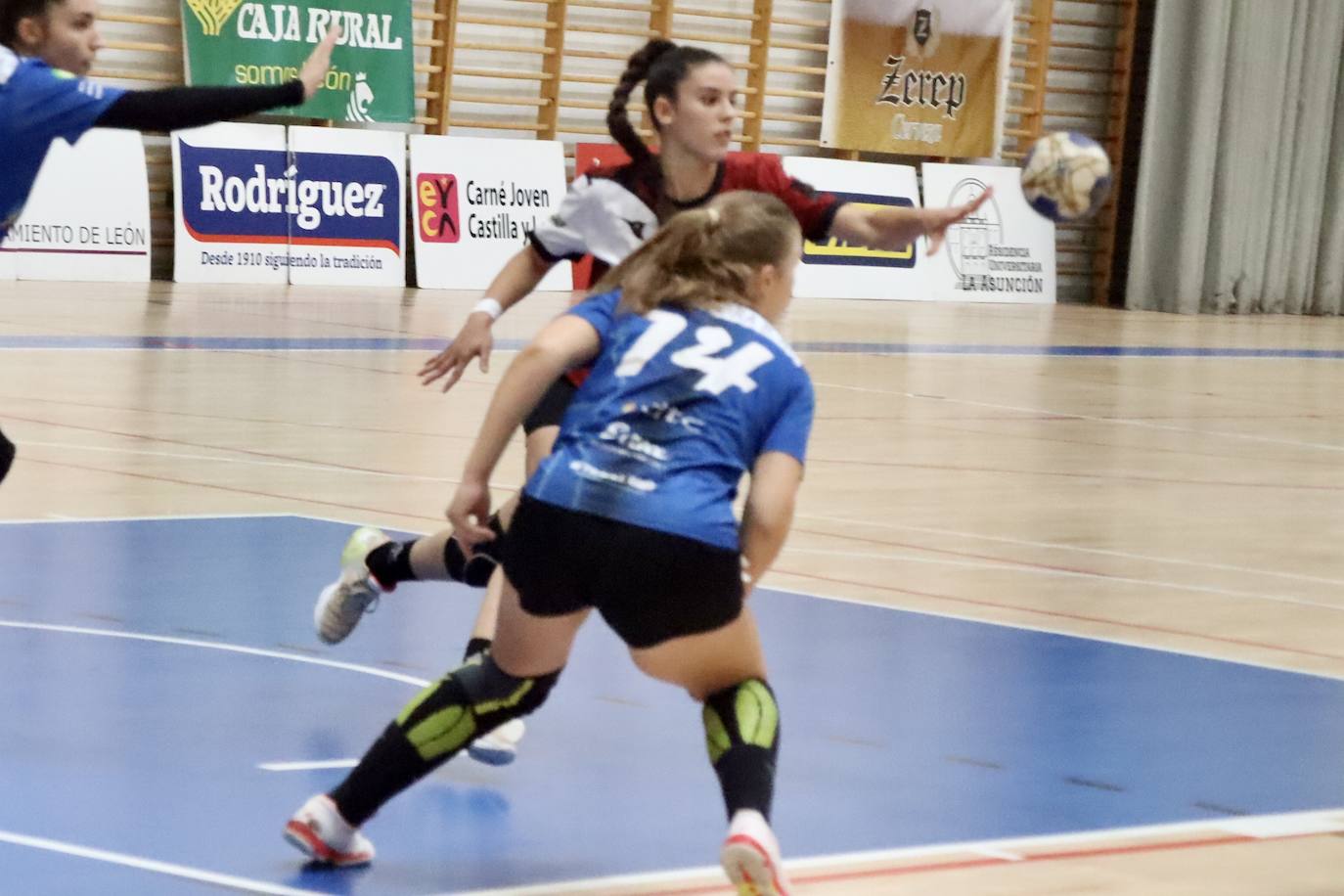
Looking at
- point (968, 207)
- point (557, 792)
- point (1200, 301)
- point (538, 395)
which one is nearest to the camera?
point (538, 395)

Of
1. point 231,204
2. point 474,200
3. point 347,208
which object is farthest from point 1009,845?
point 474,200

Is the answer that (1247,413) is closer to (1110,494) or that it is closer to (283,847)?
(1110,494)

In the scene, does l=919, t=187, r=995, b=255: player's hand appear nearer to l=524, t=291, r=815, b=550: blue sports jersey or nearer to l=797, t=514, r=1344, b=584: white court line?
l=524, t=291, r=815, b=550: blue sports jersey

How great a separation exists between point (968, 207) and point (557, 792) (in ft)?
4.47

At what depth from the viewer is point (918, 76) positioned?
65.1 ft

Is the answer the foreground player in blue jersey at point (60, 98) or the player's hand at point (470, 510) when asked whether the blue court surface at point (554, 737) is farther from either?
the foreground player in blue jersey at point (60, 98)

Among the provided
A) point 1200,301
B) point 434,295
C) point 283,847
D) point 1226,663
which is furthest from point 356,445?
point 1200,301

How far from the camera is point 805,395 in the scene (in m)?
3.19

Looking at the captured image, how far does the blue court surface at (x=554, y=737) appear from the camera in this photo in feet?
11.5

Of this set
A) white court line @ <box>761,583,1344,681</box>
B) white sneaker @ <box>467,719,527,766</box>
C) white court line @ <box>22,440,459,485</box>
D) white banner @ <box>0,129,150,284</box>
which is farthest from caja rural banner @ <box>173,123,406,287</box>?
white sneaker @ <box>467,719,527,766</box>

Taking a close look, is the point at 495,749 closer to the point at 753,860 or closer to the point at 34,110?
the point at 753,860

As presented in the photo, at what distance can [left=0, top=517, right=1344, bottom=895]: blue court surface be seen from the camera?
3490mm

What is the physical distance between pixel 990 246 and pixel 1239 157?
2517 millimetres

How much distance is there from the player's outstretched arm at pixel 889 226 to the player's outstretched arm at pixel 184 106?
3.80ft
